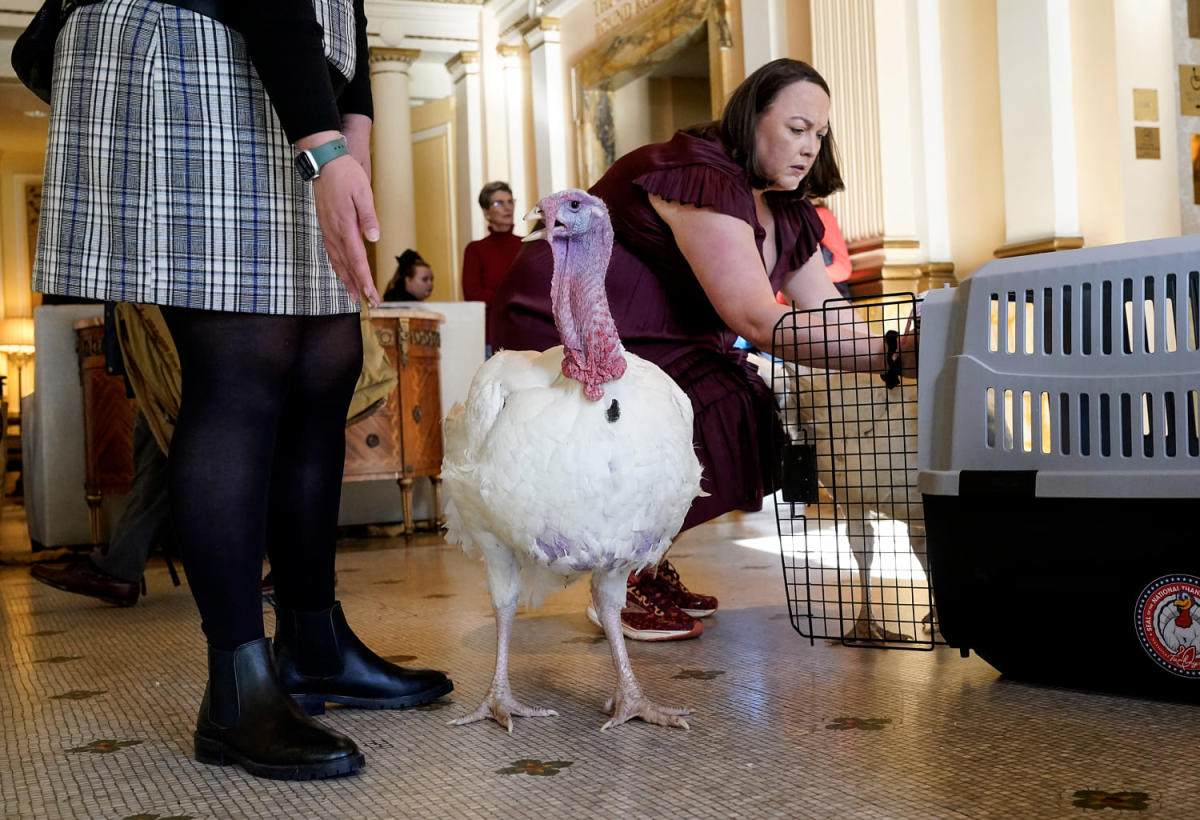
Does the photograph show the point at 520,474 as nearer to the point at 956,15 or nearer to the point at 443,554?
the point at 443,554

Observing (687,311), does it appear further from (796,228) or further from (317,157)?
(317,157)

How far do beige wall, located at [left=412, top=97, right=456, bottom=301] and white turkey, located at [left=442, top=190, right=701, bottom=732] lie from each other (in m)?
9.66

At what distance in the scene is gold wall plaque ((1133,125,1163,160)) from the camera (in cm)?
506

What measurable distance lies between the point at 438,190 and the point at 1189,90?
779 centimetres

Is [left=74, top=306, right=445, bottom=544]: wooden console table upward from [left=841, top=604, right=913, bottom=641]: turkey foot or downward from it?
upward

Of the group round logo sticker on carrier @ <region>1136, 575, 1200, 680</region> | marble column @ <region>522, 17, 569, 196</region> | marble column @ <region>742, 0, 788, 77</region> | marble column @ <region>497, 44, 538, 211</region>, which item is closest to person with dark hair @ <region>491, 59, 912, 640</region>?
round logo sticker on carrier @ <region>1136, 575, 1200, 680</region>

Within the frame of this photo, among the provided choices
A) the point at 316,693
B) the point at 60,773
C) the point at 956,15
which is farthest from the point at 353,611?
the point at 956,15

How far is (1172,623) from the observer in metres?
1.55

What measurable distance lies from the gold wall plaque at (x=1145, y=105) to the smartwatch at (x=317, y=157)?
181 inches

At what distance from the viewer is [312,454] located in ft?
5.54

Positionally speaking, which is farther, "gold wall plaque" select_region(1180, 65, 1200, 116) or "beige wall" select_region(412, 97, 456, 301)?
"beige wall" select_region(412, 97, 456, 301)

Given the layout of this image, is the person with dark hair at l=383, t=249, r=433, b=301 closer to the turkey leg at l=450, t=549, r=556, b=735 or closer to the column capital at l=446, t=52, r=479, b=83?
the turkey leg at l=450, t=549, r=556, b=735

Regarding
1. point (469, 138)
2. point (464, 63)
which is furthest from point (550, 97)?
Answer: point (464, 63)

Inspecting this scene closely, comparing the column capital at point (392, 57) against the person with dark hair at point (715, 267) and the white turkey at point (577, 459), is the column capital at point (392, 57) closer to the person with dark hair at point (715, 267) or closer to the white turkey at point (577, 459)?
the person with dark hair at point (715, 267)
